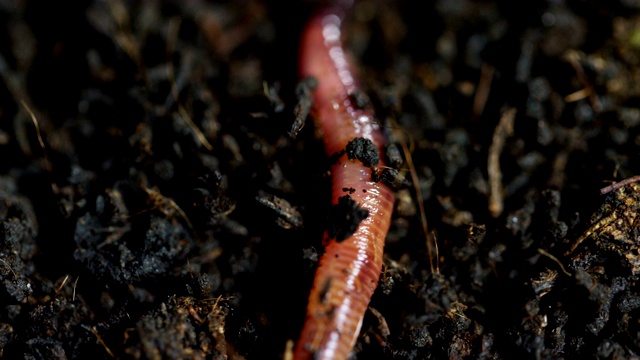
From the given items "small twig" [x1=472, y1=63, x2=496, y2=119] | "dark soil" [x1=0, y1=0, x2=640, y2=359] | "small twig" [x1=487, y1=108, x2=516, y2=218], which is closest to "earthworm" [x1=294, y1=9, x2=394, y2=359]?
"dark soil" [x1=0, y1=0, x2=640, y2=359]

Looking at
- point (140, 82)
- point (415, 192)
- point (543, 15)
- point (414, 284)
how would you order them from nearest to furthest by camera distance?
point (414, 284) → point (415, 192) → point (140, 82) → point (543, 15)

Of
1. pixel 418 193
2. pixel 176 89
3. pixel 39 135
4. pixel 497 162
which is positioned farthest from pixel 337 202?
pixel 39 135

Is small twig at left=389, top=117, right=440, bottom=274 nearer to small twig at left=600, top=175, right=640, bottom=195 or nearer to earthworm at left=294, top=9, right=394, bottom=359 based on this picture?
earthworm at left=294, top=9, right=394, bottom=359

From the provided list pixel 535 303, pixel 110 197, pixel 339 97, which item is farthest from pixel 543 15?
pixel 110 197

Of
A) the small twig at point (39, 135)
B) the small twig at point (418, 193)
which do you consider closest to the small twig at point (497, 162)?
the small twig at point (418, 193)

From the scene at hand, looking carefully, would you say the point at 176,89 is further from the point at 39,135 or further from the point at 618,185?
the point at 618,185

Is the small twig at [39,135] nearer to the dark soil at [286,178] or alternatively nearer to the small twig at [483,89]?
the dark soil at [286,178]

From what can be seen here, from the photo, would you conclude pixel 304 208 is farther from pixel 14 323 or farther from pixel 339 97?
pixel 14 323
